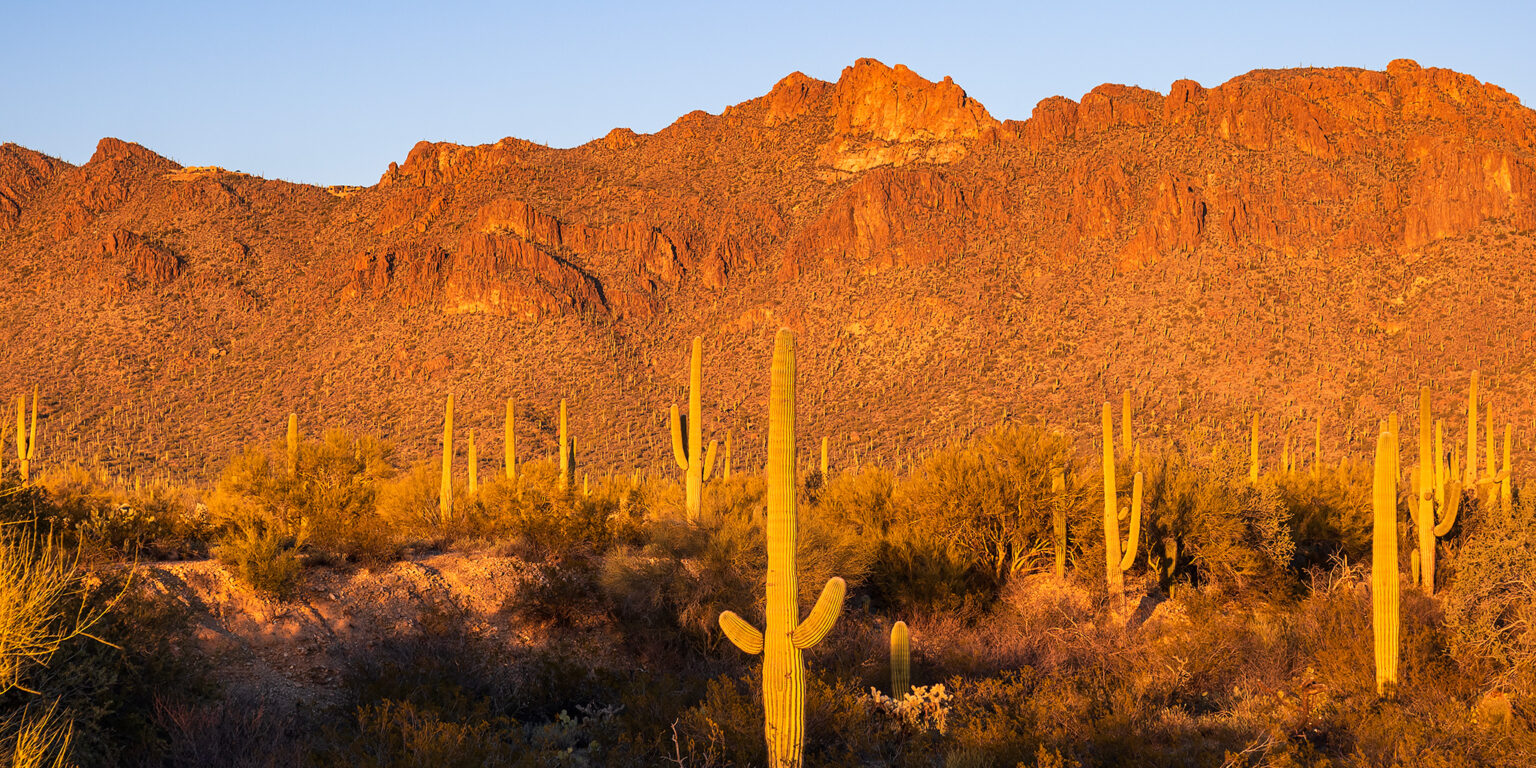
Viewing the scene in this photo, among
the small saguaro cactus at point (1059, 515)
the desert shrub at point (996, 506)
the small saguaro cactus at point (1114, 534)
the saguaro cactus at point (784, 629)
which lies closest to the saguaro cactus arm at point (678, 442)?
the desert shrub at point (996, 506)

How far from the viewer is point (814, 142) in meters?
85.2

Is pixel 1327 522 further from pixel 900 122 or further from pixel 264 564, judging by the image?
pixel 900 122

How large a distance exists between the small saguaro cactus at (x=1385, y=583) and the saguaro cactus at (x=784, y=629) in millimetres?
6678

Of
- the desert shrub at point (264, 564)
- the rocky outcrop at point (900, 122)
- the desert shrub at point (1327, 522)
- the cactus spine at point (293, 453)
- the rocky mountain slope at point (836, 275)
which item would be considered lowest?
the desert shrub at point (1327, 522)

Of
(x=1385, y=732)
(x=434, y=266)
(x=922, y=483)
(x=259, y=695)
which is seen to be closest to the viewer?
(x=1385, y=732)

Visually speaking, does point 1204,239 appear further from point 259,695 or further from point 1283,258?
point 259,695

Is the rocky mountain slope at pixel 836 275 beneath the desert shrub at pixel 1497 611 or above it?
above

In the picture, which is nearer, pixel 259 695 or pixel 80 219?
pixel 259 695

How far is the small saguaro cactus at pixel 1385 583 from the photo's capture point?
11.8 meters

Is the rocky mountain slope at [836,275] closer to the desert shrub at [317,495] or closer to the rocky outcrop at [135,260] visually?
the rocky outcrop at [135,260]

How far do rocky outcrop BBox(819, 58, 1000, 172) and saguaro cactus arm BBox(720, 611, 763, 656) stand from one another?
74049mm

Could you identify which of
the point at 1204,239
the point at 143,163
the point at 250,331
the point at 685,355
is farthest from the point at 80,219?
the point at 1204,239

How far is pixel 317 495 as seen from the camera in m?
17.5

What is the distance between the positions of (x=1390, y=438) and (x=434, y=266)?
59240 mm
